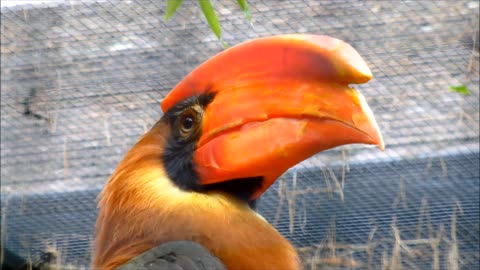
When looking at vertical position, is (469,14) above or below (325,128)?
below

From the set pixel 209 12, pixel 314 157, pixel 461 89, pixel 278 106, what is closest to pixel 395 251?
pixel 314 157

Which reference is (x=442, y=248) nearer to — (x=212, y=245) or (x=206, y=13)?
(x=212, y=245)

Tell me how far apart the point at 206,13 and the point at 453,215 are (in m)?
2.15

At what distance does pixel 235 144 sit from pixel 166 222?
30cm

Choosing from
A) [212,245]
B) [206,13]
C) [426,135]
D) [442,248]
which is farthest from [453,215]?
[206,13]

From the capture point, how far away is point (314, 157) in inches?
A: 132

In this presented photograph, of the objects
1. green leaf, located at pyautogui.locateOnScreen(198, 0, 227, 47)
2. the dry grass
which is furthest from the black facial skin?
the dry grass

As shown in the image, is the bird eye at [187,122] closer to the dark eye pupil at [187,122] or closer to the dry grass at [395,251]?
the dark eye pupil at [187,122]

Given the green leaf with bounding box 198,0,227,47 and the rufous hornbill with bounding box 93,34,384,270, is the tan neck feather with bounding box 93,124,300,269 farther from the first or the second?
the green leaf with bounding box 198,0,227,47

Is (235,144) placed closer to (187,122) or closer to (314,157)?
(187,122)

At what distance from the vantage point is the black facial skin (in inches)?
86.5

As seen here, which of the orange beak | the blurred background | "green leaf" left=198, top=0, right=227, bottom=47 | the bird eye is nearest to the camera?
"green leaf" left=198, top=0, right=227, bottom=47

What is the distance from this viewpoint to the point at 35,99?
3.37 metres

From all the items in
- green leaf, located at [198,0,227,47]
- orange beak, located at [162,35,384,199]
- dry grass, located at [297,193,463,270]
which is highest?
green leaf, located at [198,0,227,47]
